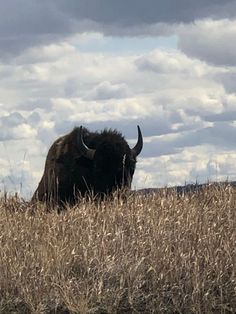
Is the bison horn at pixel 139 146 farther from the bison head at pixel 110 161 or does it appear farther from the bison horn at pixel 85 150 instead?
the bison horn at pixel 85 150

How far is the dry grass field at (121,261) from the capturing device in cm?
932

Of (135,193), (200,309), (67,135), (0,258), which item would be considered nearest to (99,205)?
(135,193)

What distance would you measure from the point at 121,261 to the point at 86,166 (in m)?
6.84

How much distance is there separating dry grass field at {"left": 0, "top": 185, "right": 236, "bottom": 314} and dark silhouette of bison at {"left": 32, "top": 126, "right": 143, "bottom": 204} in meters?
4.27

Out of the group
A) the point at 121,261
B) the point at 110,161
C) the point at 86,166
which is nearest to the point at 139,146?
the point at 86,166

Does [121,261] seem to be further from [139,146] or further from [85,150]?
[139,146]

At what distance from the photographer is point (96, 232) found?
10.7 meters

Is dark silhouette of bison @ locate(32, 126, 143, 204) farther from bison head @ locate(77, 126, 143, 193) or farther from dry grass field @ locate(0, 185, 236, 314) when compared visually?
dry grass field @ locate(0, 185, 236, 314)

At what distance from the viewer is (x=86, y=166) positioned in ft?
54.5

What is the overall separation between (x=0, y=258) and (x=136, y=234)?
164 centimetres

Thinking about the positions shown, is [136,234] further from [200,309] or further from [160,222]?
[200,309]

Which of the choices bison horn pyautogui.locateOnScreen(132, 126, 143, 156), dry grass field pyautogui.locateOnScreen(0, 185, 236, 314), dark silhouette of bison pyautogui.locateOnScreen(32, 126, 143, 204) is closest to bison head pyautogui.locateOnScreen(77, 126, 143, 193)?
dark silhouette of bison pyautogui.locateOnScreen(32, 126, 143, 204)

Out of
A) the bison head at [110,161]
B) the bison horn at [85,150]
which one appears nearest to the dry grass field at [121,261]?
the bison head at [110,161]

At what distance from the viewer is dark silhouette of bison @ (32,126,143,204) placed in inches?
632
